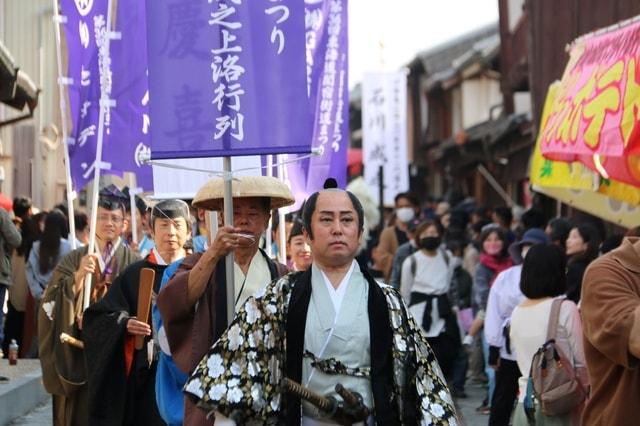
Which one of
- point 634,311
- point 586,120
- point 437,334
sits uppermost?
point 586,120

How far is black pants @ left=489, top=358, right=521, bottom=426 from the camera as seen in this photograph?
10.7 metres

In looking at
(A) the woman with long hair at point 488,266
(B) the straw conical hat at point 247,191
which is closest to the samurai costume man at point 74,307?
(B) the straw conical hat at point 247,191

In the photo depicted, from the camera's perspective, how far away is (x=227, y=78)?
22.1 feet

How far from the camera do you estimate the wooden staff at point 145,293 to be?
770 cm

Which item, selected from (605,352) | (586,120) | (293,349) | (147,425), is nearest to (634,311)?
(605,352)

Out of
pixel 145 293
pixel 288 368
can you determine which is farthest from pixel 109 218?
pixel 288 368

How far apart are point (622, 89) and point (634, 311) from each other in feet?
13.2

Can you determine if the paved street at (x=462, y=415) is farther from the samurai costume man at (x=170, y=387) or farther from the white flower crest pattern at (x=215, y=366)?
the white flower crest pattern at (x=215, y=366)

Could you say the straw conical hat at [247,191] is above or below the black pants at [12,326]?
above

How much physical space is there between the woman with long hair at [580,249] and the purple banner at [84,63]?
3.73m

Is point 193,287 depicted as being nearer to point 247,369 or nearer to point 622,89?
point 247,369

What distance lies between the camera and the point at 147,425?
8391mm

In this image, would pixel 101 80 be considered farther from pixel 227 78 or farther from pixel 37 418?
pixel 227 78

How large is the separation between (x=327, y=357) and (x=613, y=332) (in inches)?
44.5
